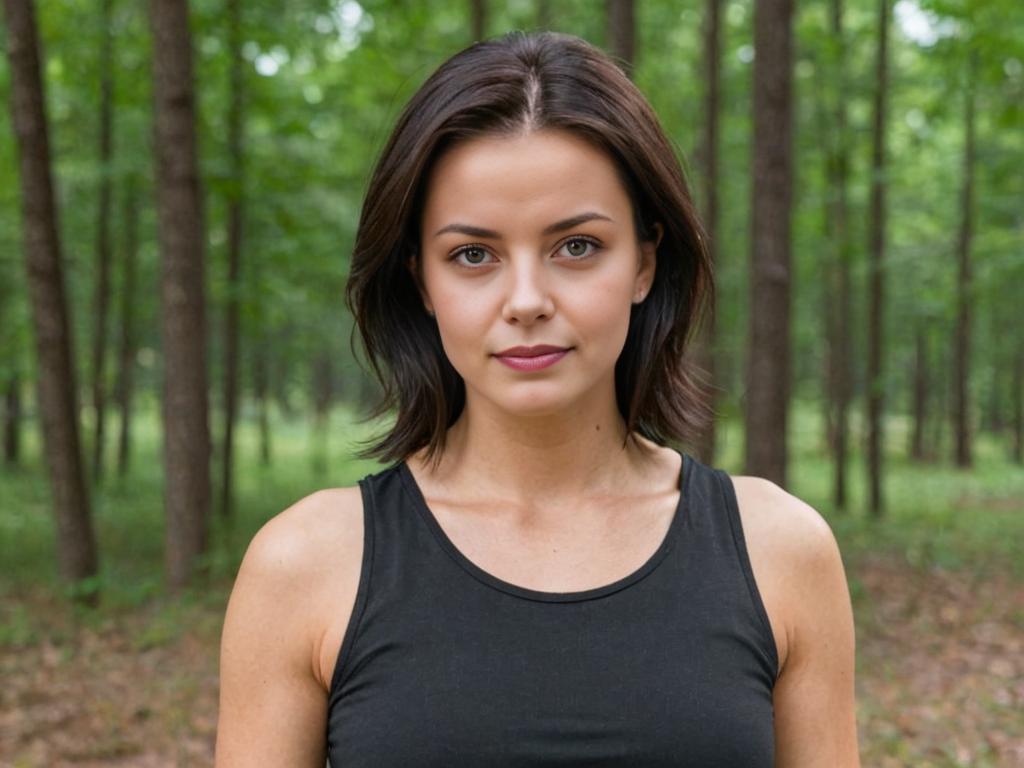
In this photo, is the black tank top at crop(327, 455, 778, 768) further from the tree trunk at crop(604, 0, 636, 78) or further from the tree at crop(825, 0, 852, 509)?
the tree at crop(825, 0, 852, 509)

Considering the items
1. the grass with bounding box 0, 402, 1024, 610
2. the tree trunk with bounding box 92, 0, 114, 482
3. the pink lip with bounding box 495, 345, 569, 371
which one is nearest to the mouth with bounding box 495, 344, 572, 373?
the pink lip with bounding box 495, 345, 569, 371

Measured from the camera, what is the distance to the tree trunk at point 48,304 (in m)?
8.61

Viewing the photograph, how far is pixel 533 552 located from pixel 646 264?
21.7 inches

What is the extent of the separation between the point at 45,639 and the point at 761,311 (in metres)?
6.32

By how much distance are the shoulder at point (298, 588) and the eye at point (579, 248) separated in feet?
1.91

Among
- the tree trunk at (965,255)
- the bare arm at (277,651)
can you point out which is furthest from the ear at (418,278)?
the tree trunk at (965,255)

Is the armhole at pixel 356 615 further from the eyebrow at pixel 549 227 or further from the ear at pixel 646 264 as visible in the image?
the ear at pixel 646 264

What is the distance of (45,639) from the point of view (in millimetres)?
8719

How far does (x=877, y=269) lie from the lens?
15344 mm

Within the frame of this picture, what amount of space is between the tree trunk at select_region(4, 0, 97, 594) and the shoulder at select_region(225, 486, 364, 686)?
7.98m

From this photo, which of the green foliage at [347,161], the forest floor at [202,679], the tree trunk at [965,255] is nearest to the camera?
the forest floor at [202,679]

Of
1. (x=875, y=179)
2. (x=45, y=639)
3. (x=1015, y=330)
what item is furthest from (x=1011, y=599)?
(x=1015, y=330)

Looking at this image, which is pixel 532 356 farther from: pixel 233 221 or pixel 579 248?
pixel 233 221

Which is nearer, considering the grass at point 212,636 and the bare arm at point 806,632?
the bare arm at point 806,632
